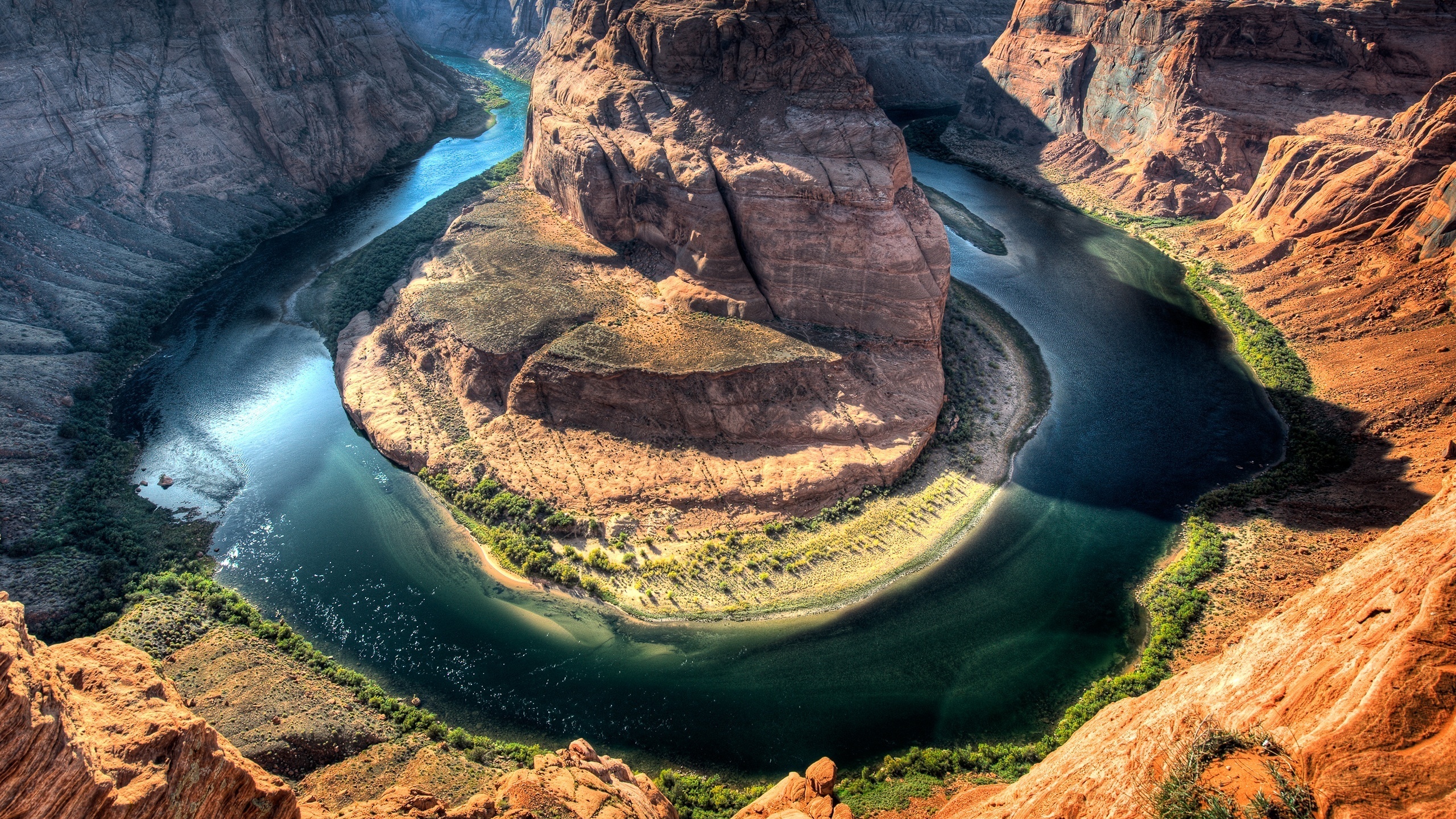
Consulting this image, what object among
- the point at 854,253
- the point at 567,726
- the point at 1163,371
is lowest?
the point at 567,726

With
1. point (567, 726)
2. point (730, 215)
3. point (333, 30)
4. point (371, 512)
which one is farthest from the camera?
point (333, 30)

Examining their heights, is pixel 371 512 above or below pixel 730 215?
below

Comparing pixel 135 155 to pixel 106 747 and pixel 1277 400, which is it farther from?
pixel 1277 400

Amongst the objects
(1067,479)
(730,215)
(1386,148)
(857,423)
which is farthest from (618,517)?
(1386,148)

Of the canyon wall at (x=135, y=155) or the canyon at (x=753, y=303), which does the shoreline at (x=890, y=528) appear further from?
the canyon wall at (x=135, y=155)

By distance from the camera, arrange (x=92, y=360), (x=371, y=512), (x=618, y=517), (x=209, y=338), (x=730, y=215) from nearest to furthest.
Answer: (x=618, y=517) < (x=371, y=512) < (x=730, y=215) < (x=92, y=360) < (x=209, y=338)

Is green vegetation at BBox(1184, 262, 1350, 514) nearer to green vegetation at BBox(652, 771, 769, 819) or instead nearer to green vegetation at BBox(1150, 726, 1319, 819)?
green vegetation at BBox(652, 771, 769, 819)

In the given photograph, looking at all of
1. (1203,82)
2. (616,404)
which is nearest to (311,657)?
(616,404)

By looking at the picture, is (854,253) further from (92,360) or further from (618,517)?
(92,360)
